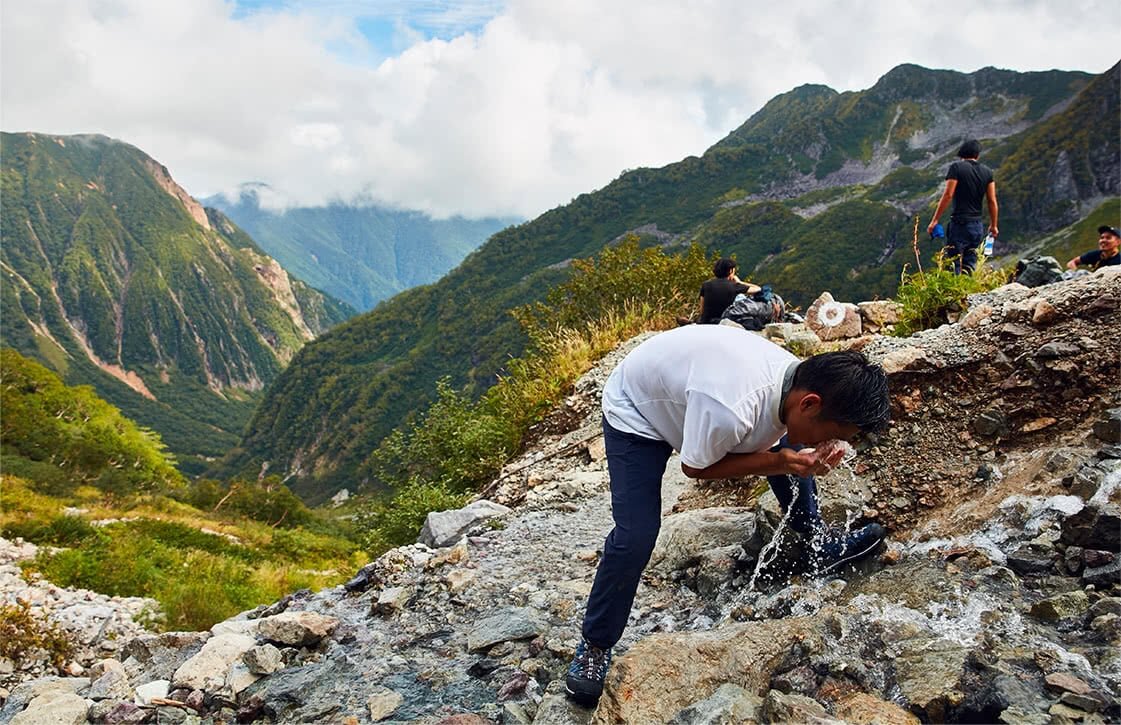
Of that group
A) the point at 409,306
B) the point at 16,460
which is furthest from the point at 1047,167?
the point at 16,460

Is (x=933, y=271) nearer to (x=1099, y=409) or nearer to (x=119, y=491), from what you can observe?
(x=1099, y=409)

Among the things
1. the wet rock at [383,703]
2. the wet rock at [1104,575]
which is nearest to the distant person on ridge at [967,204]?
the wet rock at [1104,575]

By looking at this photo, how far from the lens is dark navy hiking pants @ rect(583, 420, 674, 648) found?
3.13 metres

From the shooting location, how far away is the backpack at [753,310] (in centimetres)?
1044

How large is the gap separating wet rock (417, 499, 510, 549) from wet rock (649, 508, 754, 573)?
99.8 inches

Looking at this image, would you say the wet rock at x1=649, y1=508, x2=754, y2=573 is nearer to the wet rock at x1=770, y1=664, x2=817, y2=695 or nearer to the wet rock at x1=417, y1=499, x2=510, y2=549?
the wet rock at x1=770, y1=664, x2=817, y2=695

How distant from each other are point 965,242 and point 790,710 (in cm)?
835

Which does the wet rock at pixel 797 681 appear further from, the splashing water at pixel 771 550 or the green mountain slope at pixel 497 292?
the green mountain slope at pixel 497 292

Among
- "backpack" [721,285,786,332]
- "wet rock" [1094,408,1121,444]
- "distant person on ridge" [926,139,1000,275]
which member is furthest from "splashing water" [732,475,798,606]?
"backpack" [721,285,786,332]

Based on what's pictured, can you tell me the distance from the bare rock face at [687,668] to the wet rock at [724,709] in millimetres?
127

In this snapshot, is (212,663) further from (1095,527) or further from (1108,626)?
(1095,527)

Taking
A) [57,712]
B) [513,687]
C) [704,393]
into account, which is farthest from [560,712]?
[57,712]

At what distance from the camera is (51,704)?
4020mm

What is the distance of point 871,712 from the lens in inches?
104
